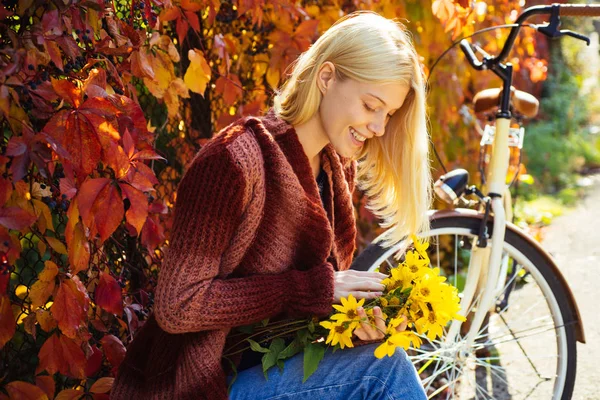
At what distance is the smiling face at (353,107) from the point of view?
1.76 metres

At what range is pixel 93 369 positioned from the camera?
72.2 inches

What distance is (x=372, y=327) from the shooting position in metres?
1.63

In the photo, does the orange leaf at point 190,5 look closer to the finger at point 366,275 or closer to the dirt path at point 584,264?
the finger at point 366,275

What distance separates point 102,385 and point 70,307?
30 centimetres

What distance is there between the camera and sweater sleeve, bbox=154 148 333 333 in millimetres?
1558

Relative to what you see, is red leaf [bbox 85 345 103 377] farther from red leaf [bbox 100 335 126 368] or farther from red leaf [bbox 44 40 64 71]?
red leaf [bbox 44 40 64 71]

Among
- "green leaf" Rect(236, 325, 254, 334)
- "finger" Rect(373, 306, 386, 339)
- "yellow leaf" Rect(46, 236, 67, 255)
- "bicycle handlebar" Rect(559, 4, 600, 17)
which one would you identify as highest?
"bicycle handlebar" Rect(559, 4, 600, 17)

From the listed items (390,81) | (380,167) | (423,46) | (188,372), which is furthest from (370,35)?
(423,46)

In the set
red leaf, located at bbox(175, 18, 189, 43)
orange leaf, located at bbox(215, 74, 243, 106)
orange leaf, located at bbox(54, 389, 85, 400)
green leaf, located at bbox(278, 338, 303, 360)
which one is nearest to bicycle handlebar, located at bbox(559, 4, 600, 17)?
orange leaf, located at bbox(215, 74, 243, 106)

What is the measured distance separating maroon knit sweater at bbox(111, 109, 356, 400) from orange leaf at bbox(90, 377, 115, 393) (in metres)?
0.15

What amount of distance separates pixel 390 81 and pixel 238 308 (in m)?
0.63

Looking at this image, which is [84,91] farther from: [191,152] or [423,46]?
[423,46]

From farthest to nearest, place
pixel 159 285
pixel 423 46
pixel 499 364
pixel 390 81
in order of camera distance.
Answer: pixel 423 46 < pixel 499 364 < pixel 390 81 < pixel 159 285

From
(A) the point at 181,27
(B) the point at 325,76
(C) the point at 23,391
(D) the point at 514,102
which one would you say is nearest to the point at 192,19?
(A) the point at 181,27
